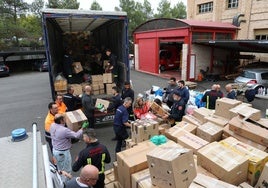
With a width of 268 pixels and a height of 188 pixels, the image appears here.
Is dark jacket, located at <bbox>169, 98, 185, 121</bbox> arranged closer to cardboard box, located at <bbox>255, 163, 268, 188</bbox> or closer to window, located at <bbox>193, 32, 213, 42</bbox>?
cardboard box, located at <bbox>255, 163, 268, 188</bbox>

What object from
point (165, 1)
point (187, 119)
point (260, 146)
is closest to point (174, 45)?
point (187, 119)

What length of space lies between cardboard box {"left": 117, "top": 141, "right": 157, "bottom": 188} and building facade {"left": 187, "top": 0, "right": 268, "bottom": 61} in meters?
17.2

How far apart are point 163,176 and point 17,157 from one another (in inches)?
68.4

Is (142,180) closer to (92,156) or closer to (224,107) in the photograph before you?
(92,156)

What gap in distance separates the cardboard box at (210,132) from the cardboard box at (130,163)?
123cm

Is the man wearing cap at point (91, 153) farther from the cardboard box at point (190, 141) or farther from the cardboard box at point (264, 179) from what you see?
the cardboard box at point (264, 179)

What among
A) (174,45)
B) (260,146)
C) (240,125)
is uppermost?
(174,45)

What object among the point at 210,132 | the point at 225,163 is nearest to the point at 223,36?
the point at 210,132

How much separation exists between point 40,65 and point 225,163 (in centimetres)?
2388

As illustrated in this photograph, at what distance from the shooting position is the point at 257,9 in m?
17.8

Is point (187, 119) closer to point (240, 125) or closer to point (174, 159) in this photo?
point (240, 125)

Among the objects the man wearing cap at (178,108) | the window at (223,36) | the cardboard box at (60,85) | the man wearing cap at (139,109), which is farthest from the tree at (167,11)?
the man wearing cap at (178,108)

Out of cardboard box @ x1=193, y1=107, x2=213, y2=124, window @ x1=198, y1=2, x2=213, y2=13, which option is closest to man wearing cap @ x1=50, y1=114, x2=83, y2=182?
cardboard box @ x1=193, y1=107, x2=213, y2=124

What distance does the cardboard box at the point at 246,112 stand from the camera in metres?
4.24
